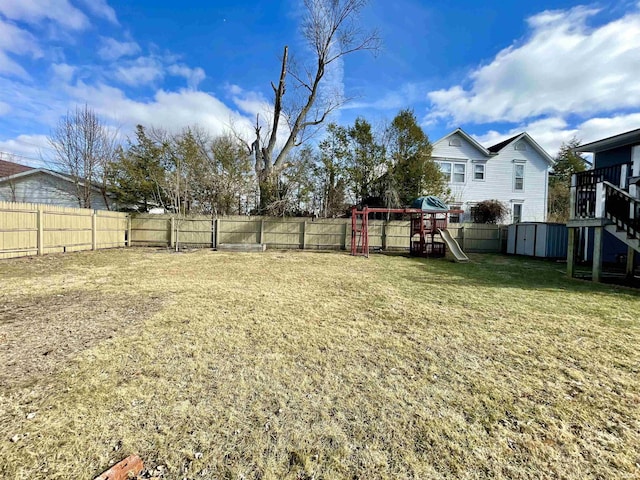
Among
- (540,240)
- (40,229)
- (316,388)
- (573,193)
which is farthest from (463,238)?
(40,229)

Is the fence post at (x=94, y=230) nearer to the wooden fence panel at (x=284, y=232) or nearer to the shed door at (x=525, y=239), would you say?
the wooden fence panel at (x=284, y=232)

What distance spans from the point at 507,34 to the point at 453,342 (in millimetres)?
14298

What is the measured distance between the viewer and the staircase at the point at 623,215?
6.16 meters

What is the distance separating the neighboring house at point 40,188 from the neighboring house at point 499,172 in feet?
66.7

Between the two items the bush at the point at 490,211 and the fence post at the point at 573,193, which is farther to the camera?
the bush at the point at 490,211

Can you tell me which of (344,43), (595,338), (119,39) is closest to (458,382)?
(595,338)

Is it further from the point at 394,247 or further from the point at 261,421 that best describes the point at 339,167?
the point at 261,421

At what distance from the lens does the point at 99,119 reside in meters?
14.5

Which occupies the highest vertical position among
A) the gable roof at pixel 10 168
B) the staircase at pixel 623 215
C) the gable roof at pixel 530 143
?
the gable roof at pixel 530 143

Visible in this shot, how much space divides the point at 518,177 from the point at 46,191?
2806 centimetres

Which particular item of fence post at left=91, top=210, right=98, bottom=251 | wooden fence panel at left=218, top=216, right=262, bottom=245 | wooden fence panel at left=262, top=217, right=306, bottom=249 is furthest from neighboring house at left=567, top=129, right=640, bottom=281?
fence post at left=91, top=210, right=98, bottom=251

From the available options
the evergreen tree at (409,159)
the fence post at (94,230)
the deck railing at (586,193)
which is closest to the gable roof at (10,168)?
the fence post at (94,230)

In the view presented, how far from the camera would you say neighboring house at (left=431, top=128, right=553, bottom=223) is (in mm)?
17719

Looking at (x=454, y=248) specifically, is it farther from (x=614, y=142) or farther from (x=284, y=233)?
(x=284, y=233)
